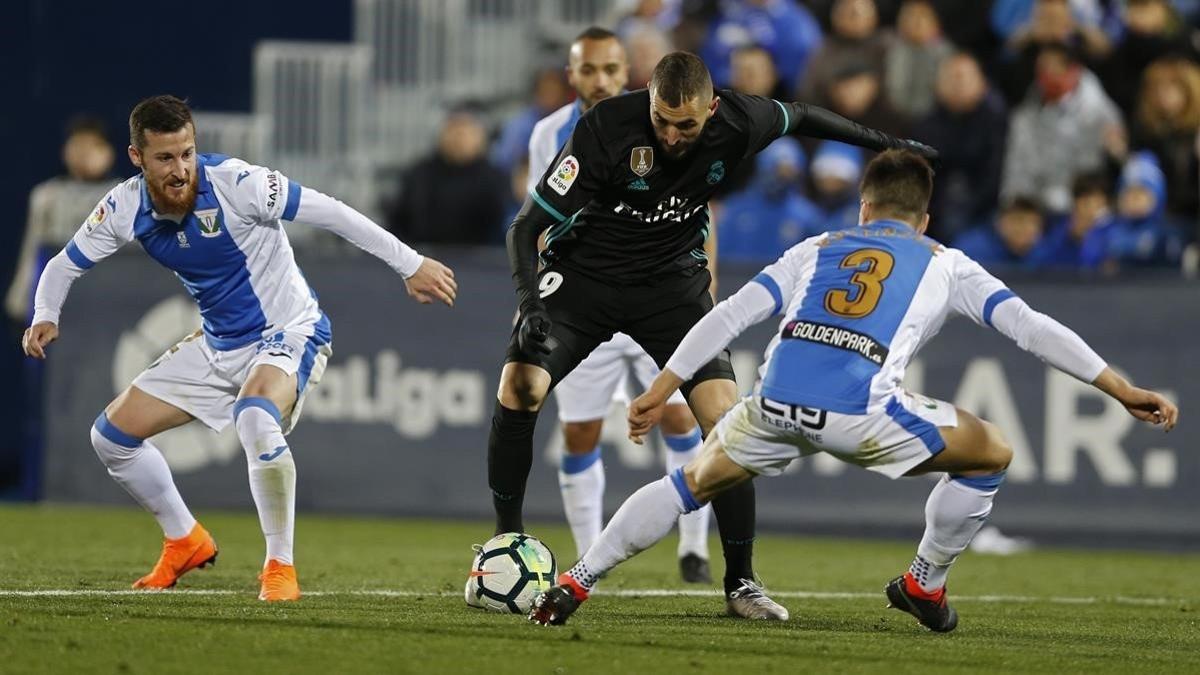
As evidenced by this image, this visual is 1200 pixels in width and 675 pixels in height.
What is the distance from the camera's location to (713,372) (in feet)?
23.9

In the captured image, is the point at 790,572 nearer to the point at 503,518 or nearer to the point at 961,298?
the point at 503,518

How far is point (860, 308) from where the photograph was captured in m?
6.22

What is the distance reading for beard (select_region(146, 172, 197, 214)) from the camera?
23.8 feet

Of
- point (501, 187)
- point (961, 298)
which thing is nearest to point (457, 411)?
point (501, 187)

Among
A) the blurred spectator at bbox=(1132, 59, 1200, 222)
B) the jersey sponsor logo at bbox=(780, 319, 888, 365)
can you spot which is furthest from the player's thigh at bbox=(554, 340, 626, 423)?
the blurred spectator at bbox=(1132, 59, 1200, 222)

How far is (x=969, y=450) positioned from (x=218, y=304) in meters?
3.22

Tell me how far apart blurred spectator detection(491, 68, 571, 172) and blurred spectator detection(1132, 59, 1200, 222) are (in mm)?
4444

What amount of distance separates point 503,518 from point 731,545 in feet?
3.17

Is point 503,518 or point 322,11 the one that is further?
point 322,11

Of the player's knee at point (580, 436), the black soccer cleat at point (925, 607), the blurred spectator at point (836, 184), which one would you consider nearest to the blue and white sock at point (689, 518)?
the player's knee at point (580, 436)

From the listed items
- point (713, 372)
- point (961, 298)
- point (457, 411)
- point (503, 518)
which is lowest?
point (457, 411)

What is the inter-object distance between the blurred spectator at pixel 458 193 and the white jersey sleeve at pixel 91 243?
6.51 m

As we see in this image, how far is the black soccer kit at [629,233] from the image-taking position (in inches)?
279

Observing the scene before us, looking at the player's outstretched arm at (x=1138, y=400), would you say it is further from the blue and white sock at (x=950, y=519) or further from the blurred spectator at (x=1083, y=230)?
the blurred spectator at (x=1083, y=230)
